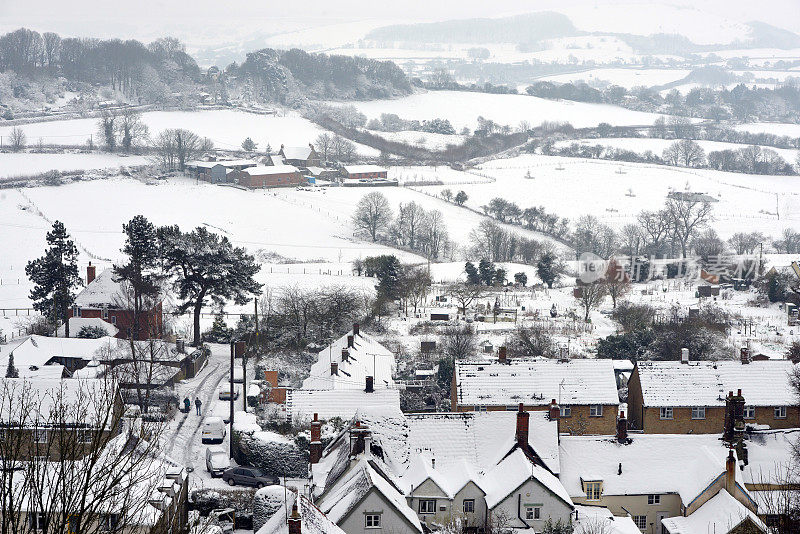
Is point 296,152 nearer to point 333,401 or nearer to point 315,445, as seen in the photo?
point 333,401

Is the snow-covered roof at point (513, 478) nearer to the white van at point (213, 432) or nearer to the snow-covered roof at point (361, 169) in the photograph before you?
the white van at point (213, 432)

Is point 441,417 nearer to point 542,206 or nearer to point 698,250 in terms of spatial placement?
point 698,250

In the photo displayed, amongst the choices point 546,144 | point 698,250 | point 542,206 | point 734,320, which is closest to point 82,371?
point 734,320

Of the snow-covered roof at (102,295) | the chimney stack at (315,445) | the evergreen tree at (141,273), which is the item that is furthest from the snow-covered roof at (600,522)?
the snow-covered roof at (102,295)

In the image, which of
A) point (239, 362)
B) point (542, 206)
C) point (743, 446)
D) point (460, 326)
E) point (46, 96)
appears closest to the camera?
point (743, 446)

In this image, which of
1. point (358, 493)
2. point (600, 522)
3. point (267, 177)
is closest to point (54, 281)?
point (358, 493)
